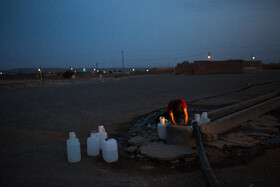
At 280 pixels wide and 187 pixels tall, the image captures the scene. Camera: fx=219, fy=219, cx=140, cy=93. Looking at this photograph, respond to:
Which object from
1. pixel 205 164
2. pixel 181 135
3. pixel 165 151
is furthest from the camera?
pixel 181 135

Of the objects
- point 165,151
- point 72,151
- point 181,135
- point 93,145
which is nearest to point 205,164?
point 165,151

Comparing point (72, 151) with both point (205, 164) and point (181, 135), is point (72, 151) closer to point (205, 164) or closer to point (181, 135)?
point (181, 135)

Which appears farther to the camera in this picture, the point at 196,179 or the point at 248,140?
the point at 248,140

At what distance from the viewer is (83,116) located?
361 inches

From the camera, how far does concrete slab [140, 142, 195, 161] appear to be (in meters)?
4.51

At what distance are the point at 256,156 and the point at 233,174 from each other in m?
1.13

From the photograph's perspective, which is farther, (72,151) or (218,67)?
(218,67)

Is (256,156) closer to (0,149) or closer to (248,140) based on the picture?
(248,140)

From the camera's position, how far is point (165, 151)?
4.71 m

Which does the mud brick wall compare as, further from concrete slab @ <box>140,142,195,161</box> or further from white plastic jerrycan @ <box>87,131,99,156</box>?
white plastic jerrycan @ <box>87,131,99,156</box>

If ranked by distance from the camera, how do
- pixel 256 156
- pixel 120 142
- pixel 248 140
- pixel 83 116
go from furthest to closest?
pixel 83 116
pixel 120 142
pixel 248 140
pixel 256 156

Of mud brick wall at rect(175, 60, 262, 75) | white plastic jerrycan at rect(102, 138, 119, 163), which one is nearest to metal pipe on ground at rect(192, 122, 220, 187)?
white plastic jerrycan at rect(102, 138, 119, 163)

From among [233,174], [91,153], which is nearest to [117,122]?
[91,153]

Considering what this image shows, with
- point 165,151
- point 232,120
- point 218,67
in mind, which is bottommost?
point 165,151
